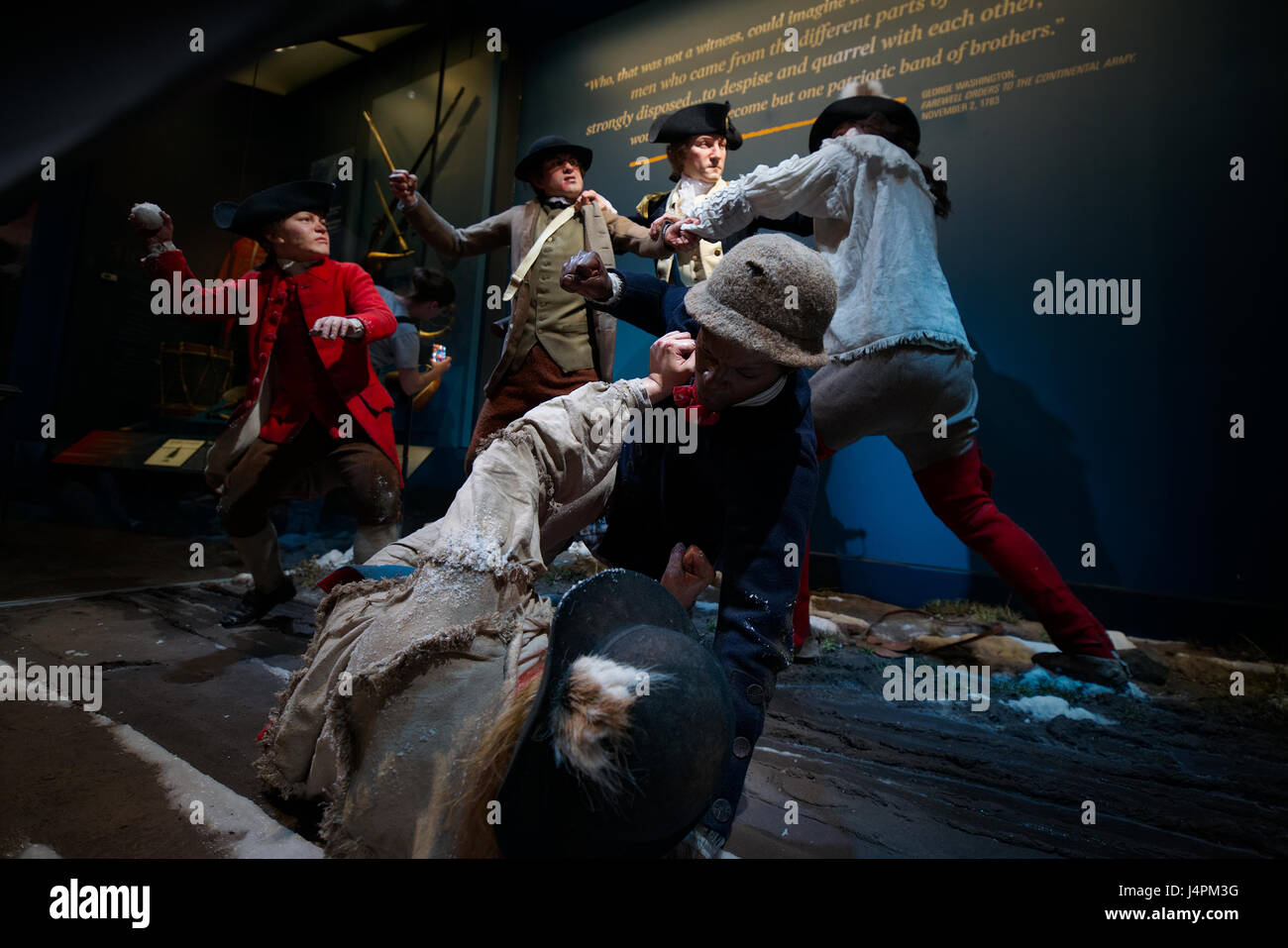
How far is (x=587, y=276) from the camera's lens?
1.89m

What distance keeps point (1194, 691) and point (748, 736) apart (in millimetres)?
2267

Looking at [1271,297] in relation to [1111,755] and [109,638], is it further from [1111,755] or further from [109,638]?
[109,638]

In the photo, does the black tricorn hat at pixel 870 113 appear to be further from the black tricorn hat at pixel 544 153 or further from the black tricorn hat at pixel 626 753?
the black tricorn hat at pixel 626 753

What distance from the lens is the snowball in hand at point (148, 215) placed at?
2.65 m

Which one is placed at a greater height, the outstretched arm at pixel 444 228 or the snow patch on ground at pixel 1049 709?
the outstretched arm at pixel 444 228

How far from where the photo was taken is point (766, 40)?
4.25 meters

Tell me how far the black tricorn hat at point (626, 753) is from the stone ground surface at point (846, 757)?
656mm

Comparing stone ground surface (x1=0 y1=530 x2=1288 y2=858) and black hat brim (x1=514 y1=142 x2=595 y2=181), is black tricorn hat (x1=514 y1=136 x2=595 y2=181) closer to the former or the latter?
black hat brim (x1=514 y1=142 x2=595 y2=181)

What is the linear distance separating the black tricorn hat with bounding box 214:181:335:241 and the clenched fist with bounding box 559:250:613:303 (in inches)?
57.2

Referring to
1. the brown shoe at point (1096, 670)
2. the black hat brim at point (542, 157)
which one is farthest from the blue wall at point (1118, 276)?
the black hat brim at point (542, 157)

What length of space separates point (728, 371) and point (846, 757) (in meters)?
1.22

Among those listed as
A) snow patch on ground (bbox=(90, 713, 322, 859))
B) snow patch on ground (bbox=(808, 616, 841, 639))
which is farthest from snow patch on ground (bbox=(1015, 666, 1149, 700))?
snow patch on ground (bbox=(90, 713, 322, 859))

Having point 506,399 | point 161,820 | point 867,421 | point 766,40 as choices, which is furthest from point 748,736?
point 766,40

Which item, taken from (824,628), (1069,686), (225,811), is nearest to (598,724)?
(225,811)
